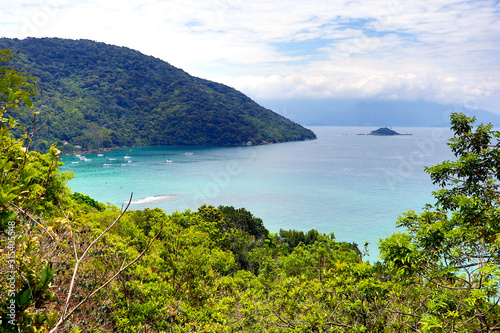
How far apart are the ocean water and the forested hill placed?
25.8 m

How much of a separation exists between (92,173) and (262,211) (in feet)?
153

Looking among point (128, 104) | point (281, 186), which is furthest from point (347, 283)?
point (128, 104)

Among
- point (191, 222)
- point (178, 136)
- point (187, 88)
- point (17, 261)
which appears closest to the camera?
point (17, 261)

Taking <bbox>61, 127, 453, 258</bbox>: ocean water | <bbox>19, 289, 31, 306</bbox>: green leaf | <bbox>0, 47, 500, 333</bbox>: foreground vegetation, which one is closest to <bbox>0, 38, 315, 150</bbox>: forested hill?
<bbox>61, 127, 453, 258</bbox>: ocean water

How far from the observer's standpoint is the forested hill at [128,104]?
118 metres

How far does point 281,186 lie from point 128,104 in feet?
364

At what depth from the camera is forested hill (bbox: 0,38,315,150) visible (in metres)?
118

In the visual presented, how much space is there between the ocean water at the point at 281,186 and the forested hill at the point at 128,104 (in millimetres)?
25770

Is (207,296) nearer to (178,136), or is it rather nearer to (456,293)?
(456,293)

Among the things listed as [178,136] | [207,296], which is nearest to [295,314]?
[207,296]

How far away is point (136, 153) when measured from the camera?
105 meters

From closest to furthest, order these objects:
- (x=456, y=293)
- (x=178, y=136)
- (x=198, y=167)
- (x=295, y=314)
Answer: (x=456, y=293)
(x=295, y=314)
(x=198, y=167)
(x=178, y=136)

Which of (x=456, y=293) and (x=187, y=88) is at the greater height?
(x=187, y=88)

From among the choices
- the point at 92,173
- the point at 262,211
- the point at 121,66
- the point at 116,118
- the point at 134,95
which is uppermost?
the point at 121,66
